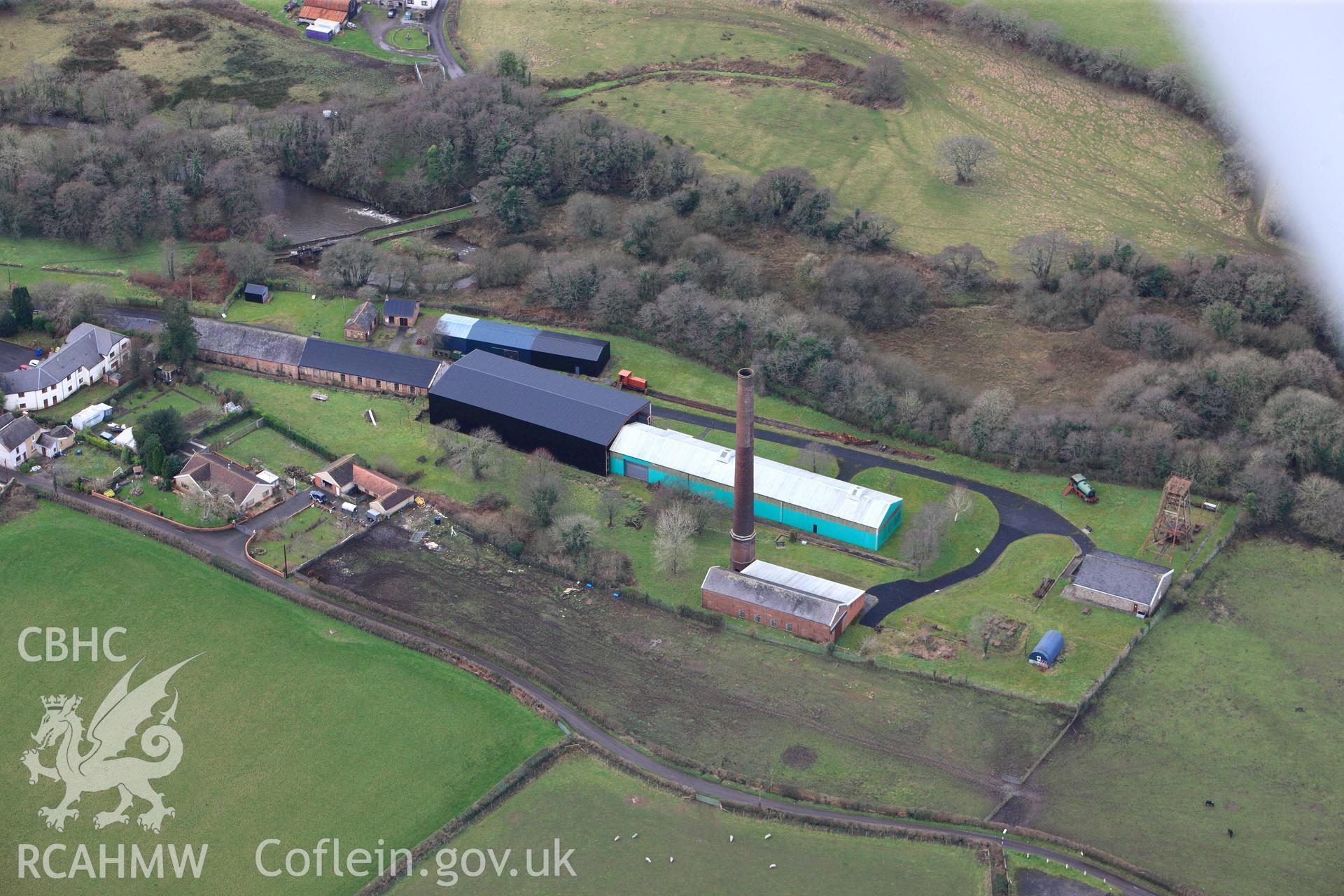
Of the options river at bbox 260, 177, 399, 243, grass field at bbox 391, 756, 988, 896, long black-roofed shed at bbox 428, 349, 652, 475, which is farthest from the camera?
river at bbox 260, 177, 399, 243

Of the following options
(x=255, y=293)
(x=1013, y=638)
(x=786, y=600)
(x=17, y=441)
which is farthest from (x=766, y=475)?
(x=17, y=441)

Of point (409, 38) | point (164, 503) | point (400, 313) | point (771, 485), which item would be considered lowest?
point (164, 503)

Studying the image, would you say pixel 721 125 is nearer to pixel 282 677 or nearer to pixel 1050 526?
pixel 1050 526

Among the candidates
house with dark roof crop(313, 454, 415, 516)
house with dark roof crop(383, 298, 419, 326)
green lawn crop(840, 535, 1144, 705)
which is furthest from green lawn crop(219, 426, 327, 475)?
green lawn crop(840, 535, 1144, 705)

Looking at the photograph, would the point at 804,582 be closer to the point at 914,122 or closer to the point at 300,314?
the point at 300,314

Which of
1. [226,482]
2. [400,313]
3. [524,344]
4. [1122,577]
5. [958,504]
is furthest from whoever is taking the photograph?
[400,313]

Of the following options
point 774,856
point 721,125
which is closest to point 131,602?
point 774,856

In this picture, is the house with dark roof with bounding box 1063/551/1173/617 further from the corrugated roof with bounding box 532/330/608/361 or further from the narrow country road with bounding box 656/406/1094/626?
the corrugated roof with bounding box 532/330/608/361
